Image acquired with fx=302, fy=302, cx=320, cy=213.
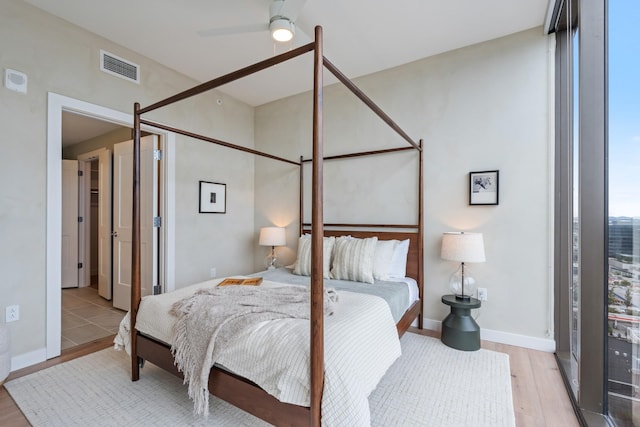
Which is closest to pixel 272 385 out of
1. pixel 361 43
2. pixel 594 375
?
pixel 594 375

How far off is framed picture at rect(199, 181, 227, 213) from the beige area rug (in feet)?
6.00

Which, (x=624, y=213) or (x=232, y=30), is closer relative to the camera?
(x=624, y=213)

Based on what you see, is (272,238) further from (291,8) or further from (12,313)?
(291,8)

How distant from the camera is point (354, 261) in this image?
112 inches

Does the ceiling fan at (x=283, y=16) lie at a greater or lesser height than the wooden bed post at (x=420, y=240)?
greater

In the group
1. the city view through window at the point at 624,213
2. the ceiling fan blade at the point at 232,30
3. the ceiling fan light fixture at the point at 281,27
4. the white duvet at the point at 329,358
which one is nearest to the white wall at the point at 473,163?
the city view through window at the point at 624,213

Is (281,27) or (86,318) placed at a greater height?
(281,27)

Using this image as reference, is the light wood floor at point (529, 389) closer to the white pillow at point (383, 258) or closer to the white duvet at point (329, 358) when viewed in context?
the white duvet at point (329, 358)

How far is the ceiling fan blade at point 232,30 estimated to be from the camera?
264 cm

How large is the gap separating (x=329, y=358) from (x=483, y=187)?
232cm

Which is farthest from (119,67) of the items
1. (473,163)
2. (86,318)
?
(473,163)

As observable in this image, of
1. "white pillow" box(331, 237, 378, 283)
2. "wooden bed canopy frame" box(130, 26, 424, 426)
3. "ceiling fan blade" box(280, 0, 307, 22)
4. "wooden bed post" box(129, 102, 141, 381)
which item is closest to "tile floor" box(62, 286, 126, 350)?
"wooden bed post" box(129, 102, 141, 381)

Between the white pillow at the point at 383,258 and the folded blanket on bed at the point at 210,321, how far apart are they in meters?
0.94

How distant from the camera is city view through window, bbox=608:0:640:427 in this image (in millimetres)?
1324
